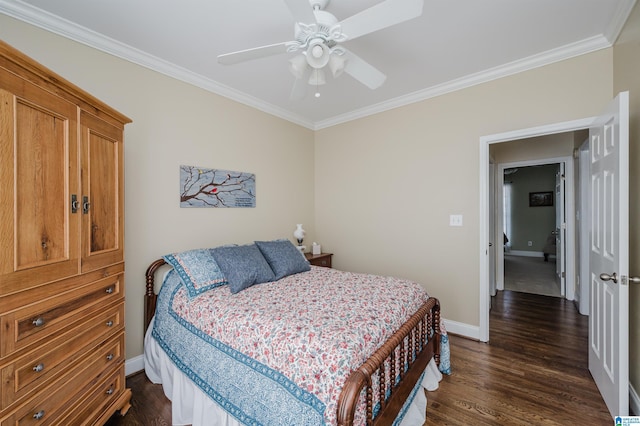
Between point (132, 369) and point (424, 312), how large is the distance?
2421mm

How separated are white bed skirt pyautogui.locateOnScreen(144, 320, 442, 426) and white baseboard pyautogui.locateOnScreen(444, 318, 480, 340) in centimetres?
95

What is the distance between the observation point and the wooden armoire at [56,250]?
1098mm

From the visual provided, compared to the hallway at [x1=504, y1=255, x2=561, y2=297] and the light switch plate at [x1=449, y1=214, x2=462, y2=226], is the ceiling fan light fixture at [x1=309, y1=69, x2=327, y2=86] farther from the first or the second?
the hallway at [x1=504, y1=255, x2=561, y2=297]

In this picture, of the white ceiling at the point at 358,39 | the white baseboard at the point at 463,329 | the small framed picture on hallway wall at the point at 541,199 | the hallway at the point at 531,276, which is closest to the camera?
the white ceiling at the point at 358,39

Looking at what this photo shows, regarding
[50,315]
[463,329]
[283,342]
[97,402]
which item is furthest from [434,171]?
[97,402]

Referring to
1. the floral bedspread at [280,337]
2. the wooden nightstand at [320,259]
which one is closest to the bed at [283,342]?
the floral bedspread at [280,337]

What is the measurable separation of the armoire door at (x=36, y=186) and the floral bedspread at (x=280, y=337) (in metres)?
0.83

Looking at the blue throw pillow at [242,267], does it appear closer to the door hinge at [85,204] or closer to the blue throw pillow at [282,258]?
the blue throw pillow at [282,258]

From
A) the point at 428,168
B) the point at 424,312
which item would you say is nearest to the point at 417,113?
the point at 428,168

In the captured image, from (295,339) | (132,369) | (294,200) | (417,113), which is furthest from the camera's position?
(294,200)

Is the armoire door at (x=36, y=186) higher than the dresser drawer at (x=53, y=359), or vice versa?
the armoire door at (x=36, y=186)

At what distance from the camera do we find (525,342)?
8.95 ft

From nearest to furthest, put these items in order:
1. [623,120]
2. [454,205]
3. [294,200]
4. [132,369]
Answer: [623,120] < [132,369] < [454,205] < [294,200]

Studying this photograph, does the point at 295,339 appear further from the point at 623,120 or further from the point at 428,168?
the point at 428,168
